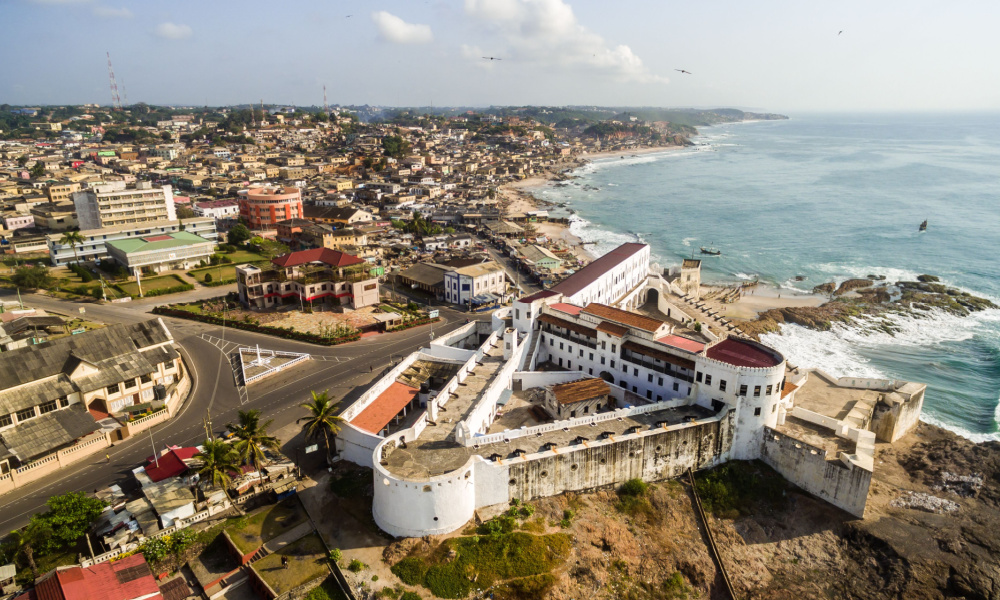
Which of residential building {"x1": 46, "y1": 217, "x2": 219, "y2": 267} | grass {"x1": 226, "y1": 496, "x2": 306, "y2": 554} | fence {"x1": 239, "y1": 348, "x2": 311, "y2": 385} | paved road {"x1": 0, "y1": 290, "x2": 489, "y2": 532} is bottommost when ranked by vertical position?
grass {"x1": 226, "y1": 496, "x2": 306, "y2": 554}

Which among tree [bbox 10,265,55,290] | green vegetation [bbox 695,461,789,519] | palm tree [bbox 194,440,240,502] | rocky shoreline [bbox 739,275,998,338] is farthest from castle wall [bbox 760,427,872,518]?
tree [bbox 10,265,55,290]

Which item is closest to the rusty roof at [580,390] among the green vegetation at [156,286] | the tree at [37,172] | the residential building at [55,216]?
the green vegetation at [156,286]

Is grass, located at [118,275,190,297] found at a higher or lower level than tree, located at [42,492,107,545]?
lower

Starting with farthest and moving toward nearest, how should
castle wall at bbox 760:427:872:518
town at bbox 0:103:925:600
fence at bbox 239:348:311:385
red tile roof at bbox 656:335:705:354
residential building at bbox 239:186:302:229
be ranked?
residential building at bbox 239:186:302:229 < fence at bbox 239:348:311:385 < red tile roof at bbox 656:335:705:354 < castle wall at bbox 760:427:872:518 < town at bbox 0:103:925:600

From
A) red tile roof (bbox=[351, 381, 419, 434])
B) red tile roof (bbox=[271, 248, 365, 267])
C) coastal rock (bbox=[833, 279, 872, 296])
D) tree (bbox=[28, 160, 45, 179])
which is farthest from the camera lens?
tree (bbox=[28, 160, 45, 179])

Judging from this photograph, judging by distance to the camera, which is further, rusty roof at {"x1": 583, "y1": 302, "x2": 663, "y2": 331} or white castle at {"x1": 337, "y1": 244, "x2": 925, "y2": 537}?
rusty roof at {"x1": 583, "y1": 302, "x2": 663, "y2": 331}

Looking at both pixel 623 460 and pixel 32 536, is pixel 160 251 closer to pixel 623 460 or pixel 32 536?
pixel 32 536

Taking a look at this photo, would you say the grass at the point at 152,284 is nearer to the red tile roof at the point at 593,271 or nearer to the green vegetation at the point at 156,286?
the green vegetation at the point at 156,286

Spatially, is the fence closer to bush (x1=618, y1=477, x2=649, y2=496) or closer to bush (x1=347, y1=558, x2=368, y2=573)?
bush (x1=347, y1=558, x2=368, y2=573)

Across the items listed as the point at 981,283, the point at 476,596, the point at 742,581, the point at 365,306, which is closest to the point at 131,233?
the point at 365,306
